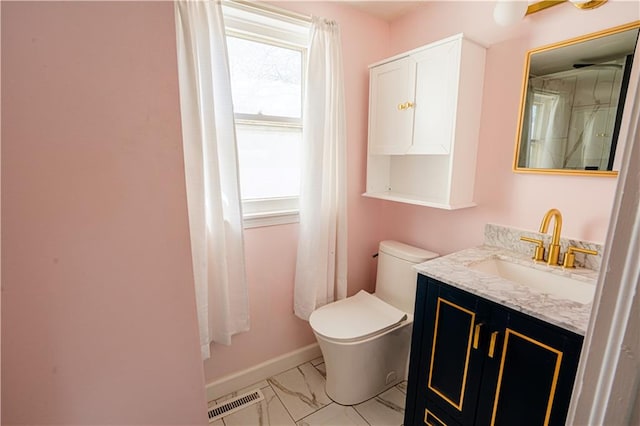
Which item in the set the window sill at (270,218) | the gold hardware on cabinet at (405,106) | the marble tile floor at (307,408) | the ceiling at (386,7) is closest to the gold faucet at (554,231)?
the gold hardware on cabinet at (405,106)

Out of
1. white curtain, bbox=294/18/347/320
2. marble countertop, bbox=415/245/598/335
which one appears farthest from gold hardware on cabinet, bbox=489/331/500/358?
white curtain, bbox=294/18/347/320

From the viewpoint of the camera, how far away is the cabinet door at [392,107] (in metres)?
1.71

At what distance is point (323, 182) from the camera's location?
185cm

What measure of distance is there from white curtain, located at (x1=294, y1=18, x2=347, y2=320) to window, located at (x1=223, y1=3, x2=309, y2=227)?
131 mm

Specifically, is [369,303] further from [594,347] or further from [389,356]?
[594,347]

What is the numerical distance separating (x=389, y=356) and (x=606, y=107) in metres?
1.58

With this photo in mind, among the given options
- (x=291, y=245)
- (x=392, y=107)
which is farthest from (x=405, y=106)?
(x=291, y=245)

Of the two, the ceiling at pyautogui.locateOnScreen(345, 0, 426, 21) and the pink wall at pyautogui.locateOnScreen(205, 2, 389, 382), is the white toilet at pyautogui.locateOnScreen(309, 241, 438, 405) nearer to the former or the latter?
the pink wall at pyautogui.locateOnScreen(205, 2, 389, 382)

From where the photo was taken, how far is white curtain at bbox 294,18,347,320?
1719mm

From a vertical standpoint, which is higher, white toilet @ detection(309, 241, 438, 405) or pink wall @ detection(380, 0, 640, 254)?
pink wall @ detection(380, 0, 640, 254)

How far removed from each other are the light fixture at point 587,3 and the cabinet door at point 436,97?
430 mm

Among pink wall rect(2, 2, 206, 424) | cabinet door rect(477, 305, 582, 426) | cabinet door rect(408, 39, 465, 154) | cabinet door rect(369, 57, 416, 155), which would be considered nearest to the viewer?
pink wall rect(2, 2, 206, 424)

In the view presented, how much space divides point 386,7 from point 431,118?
32.3 inches

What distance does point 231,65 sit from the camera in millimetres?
1621
